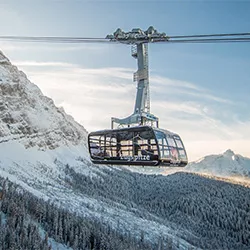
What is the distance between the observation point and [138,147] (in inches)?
965

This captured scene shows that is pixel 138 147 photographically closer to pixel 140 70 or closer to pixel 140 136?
pixel 140 136

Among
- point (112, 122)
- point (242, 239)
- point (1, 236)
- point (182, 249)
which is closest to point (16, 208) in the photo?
point (1, 236)

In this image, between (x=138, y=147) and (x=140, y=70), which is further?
(x=138, y=147)

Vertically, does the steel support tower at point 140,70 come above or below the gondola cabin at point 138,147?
above

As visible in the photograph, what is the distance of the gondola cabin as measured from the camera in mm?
22767

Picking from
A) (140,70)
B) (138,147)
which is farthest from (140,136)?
(140,70)

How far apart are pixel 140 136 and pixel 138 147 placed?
1006 mm

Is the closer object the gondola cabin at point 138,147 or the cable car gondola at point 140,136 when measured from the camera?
the cable car gondola at point 140,136

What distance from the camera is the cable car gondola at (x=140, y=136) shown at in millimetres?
19953

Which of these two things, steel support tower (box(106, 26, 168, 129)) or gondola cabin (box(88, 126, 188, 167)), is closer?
steel support tower (box(106, 26, 168, 129))

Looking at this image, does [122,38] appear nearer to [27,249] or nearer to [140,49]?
[140,49]

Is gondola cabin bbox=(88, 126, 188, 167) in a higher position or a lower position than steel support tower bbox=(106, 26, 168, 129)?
lower

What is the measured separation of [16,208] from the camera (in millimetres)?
76562

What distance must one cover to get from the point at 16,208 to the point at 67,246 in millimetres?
15405
